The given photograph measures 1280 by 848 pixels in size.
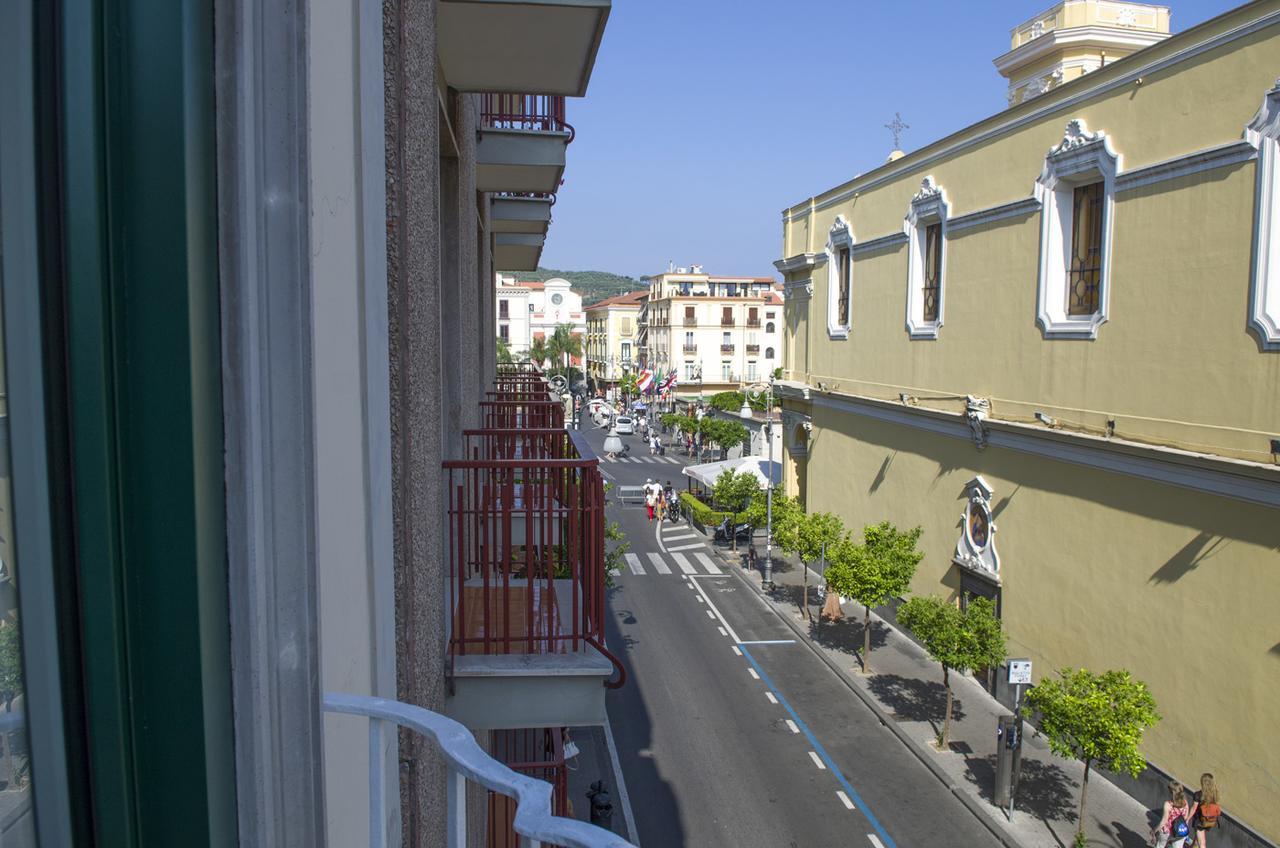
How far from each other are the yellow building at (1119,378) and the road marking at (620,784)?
296 inches

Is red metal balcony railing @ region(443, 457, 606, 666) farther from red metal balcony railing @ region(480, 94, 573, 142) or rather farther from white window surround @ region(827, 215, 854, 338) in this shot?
white window surround @ region(827, 215, 854, 338)

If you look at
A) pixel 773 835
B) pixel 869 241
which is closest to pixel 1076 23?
pixel 869 241

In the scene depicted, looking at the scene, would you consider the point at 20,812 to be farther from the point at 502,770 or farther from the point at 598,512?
the point at 598,512

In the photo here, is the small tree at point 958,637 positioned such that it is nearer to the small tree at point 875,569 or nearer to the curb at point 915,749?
Answer: the curb at point 915,749

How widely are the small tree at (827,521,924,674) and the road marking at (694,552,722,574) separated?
934cm

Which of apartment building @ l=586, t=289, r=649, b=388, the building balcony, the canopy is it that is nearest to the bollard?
the building balcony

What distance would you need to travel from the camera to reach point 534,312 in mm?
113500

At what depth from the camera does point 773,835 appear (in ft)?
43.5

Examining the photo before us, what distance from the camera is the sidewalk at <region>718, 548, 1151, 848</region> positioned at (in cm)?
1338

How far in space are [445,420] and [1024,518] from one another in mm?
13752

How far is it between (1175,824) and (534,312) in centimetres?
10506

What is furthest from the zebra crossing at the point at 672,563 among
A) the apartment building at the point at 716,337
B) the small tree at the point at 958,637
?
the apartment building at the point at 716,337

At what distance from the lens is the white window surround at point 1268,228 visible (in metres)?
11.6

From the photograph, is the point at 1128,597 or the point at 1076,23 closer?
the point at 1128,597
